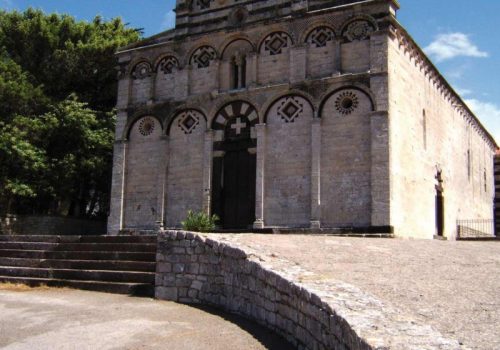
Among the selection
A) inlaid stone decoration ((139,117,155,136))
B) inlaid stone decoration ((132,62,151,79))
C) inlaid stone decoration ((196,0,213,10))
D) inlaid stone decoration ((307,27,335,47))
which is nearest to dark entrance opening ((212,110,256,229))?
inlaid stone decoration ((139,117,155,136))

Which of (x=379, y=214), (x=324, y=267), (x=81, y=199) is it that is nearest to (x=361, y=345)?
(x=324, y=267)

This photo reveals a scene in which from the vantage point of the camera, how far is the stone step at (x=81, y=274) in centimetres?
1228

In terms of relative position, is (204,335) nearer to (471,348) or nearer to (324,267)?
(324,267)

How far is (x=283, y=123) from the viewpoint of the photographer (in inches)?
765

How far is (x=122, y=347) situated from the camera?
Answer: 7211 millimetres

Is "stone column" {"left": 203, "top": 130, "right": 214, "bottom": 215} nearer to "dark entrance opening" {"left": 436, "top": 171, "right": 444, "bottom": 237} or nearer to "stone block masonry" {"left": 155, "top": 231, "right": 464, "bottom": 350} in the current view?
"stone block masonry" {"left": 155, "top": 231, "right": 464, "bottom": 350}

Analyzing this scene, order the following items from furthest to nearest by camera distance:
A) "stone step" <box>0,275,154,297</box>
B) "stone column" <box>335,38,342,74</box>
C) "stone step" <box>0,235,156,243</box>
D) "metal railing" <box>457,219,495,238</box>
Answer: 1. "metal railing" <box>457,219,495,238</box>
2. "stone column" <box>335,38,342,74</box>
3. "stone step" <box>0,235,156,243</box>
4. "stone step" <box>0,275,154,297</box>

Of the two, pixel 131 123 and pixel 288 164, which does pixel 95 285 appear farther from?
pixel 131 123

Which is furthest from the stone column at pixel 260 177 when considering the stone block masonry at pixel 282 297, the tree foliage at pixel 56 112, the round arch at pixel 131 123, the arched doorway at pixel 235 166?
the tree foliage at pixel 56 112

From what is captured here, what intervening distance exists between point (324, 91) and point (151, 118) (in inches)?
285

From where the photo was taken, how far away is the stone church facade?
59.4ft

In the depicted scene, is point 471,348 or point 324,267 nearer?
point 471,348

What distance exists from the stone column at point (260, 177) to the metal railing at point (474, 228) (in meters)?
10.1

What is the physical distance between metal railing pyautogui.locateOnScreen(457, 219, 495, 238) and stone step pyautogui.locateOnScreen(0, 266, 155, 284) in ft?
53.8
